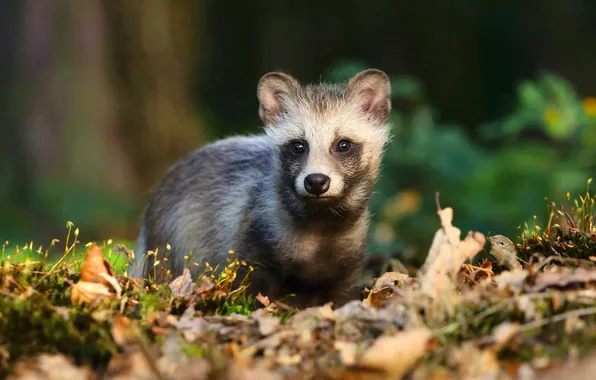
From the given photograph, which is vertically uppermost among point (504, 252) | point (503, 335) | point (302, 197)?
point (504, 252)

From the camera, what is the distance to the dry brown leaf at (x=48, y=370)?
3.27 meters

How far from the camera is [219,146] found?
748 cm

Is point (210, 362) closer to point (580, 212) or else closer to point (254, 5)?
point (580, 212)

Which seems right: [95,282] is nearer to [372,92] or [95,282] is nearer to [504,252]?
[504,252]

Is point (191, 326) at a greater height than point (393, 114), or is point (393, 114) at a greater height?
point (393, 114)

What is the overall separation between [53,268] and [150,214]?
292 centimetres

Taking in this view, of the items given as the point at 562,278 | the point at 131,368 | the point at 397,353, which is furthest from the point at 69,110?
the point at 397,353

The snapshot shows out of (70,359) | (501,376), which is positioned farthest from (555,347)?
(70,359)

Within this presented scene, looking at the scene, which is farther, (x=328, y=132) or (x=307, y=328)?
(x=328, y=132)

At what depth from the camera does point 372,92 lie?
260 inches

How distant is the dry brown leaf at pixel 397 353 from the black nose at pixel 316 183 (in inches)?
95.6

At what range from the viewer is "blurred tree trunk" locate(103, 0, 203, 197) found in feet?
40.2

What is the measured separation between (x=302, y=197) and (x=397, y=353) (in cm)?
270

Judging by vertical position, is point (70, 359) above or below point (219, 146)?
below
